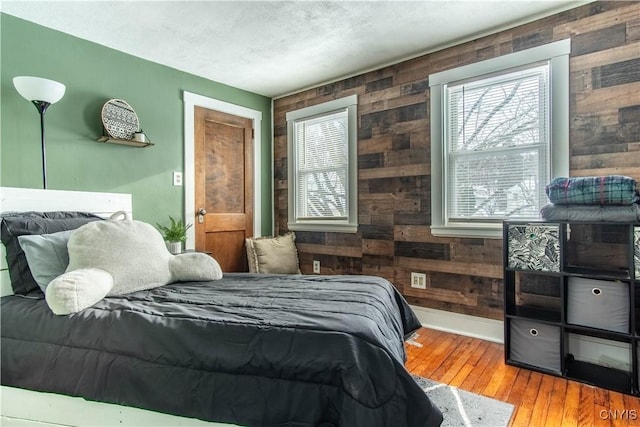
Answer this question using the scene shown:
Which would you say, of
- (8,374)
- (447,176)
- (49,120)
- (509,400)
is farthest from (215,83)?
(509,400)

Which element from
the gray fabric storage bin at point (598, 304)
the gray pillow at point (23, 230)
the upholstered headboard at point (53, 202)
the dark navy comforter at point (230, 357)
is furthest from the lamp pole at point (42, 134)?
the gray fabric storage bin at point (598, 304)

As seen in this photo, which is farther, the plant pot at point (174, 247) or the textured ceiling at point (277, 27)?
the plant pot at point (174, 247)

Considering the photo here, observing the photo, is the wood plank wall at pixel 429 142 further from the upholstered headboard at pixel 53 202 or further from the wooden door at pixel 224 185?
the upholstered headboard at pixel 53 202

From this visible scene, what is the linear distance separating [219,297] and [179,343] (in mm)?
391

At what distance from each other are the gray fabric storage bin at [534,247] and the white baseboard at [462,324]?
648 millimetres

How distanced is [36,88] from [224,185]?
1721 mm

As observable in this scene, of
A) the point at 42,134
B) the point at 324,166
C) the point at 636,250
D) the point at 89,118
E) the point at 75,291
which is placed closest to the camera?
the point at 75,291

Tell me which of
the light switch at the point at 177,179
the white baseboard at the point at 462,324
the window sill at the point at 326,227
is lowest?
the white baseboard at the point at 462,324

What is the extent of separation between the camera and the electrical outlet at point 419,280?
2.98 meters

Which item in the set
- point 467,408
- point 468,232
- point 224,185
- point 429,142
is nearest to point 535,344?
point 467,408

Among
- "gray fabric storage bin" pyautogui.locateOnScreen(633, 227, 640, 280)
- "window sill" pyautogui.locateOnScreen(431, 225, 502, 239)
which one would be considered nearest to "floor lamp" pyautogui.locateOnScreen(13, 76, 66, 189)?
"window sill" pyautogui.locateOnScreen(431, 225, 502, 239)

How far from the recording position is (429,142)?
2.90 m

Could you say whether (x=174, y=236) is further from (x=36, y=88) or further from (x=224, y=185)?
(x=36, y=88)

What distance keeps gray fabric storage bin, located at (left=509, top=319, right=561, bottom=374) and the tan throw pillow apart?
2091mm
